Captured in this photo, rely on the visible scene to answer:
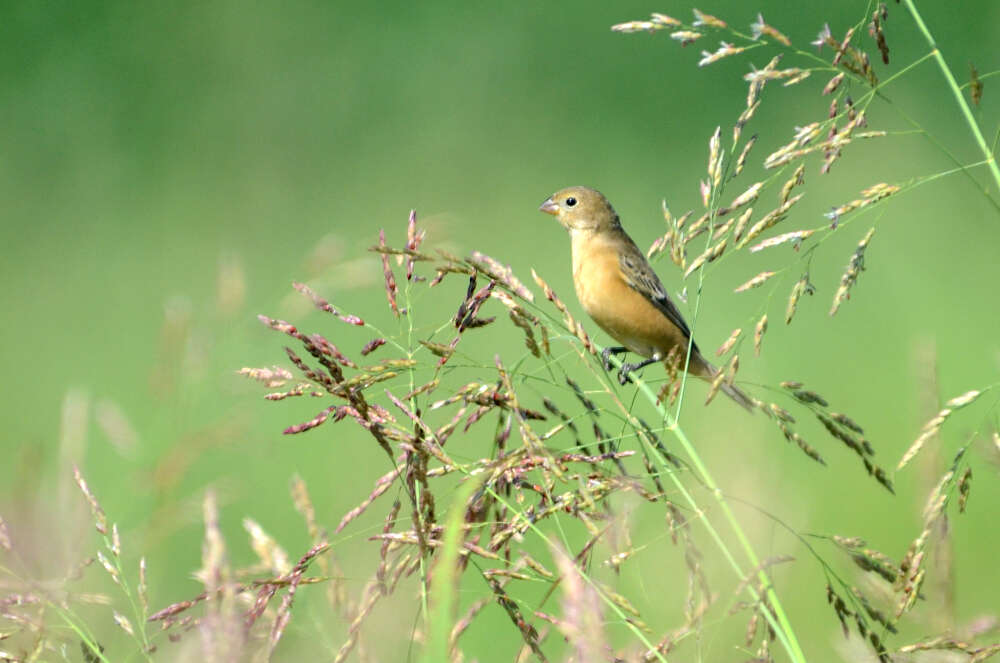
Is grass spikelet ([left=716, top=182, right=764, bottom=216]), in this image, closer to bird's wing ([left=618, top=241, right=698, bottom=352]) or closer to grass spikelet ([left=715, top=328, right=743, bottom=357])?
grass spikelet ([left=715, top=328, right=743, bottom=357])

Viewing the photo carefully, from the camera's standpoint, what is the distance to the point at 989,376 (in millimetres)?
5742

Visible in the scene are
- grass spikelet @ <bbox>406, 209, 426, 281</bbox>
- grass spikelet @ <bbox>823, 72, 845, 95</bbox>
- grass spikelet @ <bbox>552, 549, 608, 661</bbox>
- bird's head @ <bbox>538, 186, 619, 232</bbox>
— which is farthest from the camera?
bird's head @ <bbox>538, 186, 619, 232</bbox>

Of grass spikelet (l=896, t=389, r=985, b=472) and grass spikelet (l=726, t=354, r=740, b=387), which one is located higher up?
grass spikelet (l=726, t=354, r=740, b=387)

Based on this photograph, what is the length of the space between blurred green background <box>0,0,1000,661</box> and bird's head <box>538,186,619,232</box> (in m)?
0.49

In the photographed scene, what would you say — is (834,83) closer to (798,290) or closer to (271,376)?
(798,290)

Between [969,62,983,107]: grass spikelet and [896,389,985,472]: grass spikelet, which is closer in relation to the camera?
[896,389,985,472]: grass spikelet

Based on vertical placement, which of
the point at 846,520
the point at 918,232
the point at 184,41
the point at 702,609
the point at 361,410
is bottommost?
the point at 846,520

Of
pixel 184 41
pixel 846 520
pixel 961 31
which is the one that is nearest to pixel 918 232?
pixel 961 31

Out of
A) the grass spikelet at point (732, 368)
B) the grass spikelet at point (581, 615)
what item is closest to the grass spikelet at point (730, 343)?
the grass spikelet at point (732, 368)

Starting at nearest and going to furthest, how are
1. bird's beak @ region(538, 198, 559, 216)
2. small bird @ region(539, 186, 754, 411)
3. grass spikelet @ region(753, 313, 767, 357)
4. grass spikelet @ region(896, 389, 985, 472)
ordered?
grass spikelet @ region(896, 389, 985, 472), grass spikelet @ region(753, 313, 767, 357), small bird @ region(539, 186, 754, 411), bird's beak @ region(538, 198, 559, 216)

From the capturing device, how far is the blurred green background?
14.9 feet

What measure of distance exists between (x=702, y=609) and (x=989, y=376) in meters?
4.50

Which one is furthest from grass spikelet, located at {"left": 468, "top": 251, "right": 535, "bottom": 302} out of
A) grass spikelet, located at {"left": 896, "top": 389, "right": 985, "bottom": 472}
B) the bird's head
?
the bird's head

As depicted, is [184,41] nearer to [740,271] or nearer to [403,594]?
[740,271]
